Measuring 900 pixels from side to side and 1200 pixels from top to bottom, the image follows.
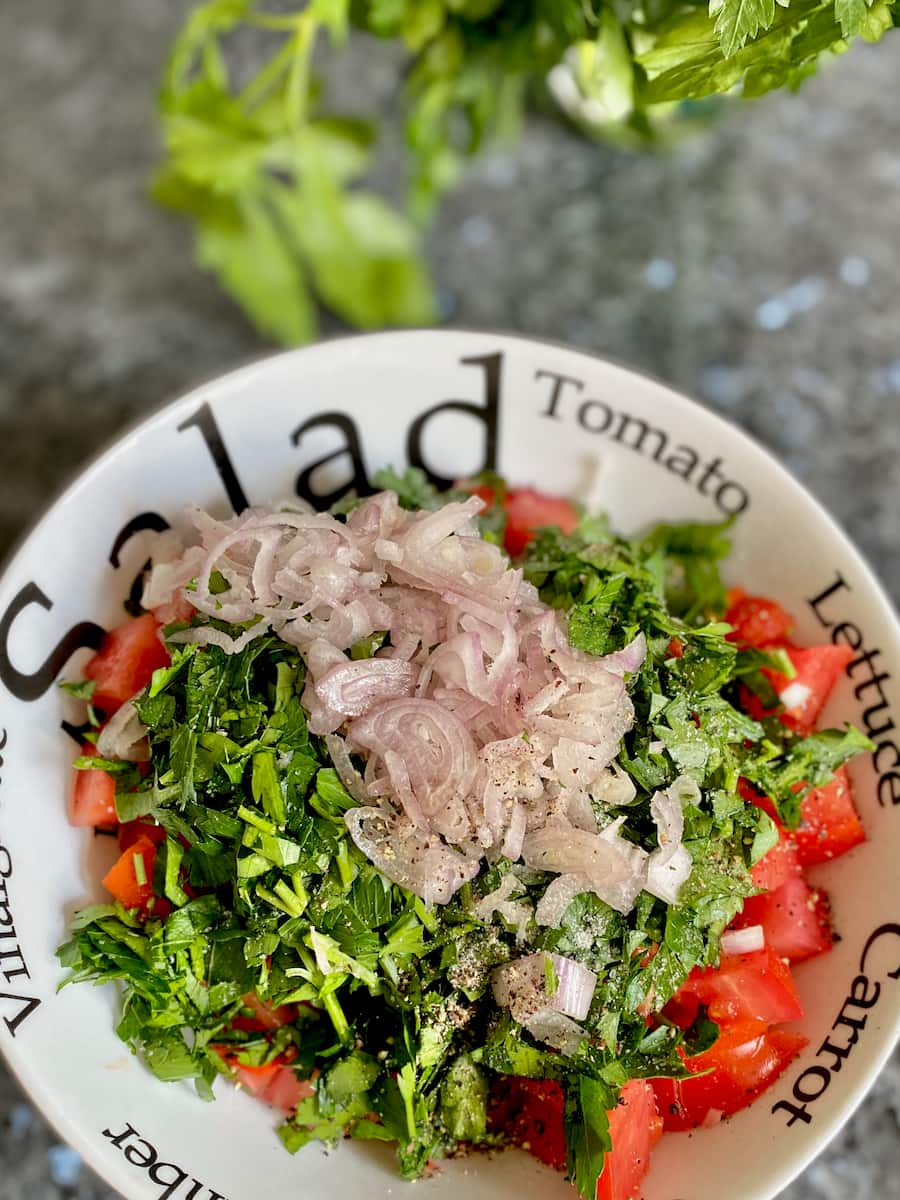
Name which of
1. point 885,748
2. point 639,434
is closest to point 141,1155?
point 885,748

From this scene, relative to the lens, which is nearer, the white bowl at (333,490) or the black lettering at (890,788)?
the white bowl at (333,490)

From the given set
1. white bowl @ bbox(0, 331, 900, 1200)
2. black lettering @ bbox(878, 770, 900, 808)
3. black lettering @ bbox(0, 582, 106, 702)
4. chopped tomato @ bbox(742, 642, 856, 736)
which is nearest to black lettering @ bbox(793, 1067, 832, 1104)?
white bowl @ bbox(0, 331, 900, 1200)

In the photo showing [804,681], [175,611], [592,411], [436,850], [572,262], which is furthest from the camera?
[572,262]

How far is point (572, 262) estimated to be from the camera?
10.0ft

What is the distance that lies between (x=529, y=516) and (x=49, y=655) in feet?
2.94

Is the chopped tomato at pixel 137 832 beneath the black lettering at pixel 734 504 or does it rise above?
beneath

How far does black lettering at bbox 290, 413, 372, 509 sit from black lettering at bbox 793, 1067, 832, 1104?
1.24 m

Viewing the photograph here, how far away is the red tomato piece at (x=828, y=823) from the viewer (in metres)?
1.89

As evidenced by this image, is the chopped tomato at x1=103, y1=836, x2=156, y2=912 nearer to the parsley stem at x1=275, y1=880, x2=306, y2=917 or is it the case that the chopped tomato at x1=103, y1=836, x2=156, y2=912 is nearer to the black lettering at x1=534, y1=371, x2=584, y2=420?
the parsley stem at x1=275, y1=880, x2=306, y2=917

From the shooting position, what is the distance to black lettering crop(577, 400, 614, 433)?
2.06 metres

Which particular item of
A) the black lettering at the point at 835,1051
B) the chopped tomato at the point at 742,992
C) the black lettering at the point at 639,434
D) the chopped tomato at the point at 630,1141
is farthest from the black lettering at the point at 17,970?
the black lettering at the point at 639,434

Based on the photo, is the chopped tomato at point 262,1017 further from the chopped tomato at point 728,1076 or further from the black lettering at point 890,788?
the black lettering at point 890,788

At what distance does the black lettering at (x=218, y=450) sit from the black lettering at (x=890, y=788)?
48.2 inches

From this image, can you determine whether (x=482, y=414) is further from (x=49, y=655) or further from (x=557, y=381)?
(x=49, y=655)
